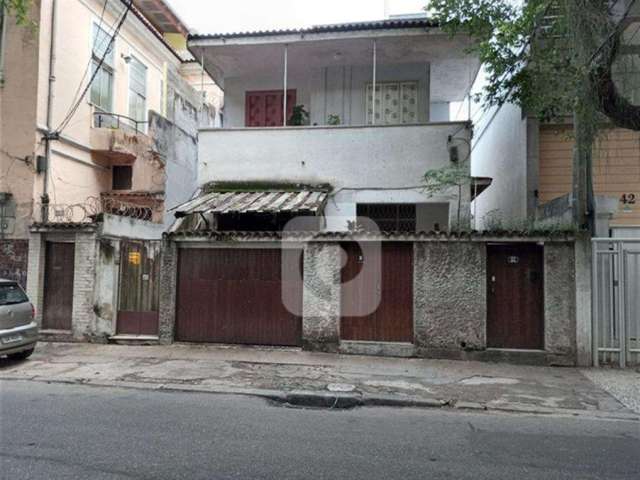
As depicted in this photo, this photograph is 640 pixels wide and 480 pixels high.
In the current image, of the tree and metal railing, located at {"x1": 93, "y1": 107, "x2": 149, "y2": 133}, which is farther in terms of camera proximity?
metal railing, located at {"x1": 93, "y1": 107, "x2": 149, "y2": 133}

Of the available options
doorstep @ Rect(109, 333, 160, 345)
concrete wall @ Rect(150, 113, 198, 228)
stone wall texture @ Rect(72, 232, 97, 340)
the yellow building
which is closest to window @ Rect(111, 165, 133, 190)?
the yellow building

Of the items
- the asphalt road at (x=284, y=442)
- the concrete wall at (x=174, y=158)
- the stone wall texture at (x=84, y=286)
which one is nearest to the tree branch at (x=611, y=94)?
the asphalt road at (x=284, y=442)

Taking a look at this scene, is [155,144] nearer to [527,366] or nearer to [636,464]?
[527,366]

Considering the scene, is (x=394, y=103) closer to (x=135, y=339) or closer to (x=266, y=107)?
(x=266, y=107)

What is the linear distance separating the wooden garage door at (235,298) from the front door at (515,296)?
3838mm

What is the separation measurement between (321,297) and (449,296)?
253 cm

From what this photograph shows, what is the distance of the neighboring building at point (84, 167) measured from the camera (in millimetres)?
10508

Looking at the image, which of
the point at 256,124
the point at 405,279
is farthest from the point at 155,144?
the point at 405,279

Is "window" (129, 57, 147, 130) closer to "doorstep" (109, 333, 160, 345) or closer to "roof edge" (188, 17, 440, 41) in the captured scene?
"roof edge" (188, 17, 440, 41)

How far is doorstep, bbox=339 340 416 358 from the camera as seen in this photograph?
9.09 m

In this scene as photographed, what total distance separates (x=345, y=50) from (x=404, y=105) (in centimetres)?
232

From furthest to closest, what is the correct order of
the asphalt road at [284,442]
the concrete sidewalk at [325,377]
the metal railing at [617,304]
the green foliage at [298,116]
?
the green foliage at [298,116] → the metal railing at [617,304] → the concrete sidewalk at [325,377] → the asphalt road at [284,442]

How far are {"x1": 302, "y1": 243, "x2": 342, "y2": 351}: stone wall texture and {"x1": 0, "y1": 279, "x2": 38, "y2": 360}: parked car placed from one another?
5.14m

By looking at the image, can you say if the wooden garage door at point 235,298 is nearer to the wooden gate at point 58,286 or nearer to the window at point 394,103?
the wooden gate at point 58,286
